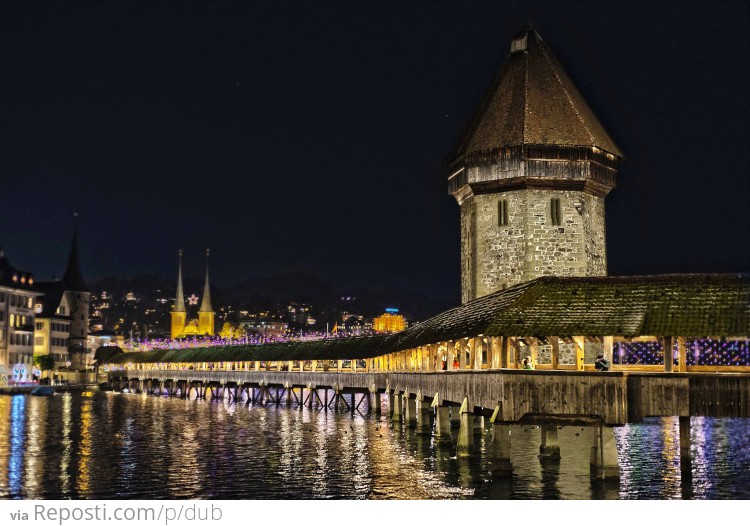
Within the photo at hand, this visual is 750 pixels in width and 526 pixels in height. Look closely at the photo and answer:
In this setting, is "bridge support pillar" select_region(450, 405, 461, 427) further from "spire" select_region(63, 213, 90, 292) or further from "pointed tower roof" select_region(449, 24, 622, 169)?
"spire" select_region(63, 213, 90, 292)

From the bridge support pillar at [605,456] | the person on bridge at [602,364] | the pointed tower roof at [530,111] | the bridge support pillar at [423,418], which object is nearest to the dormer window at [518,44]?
the pointed tower roof at [530,111]

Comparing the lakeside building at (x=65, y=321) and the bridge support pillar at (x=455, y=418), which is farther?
the lakeside building at (x=65, y=321)

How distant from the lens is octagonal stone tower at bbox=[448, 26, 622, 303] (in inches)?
1895

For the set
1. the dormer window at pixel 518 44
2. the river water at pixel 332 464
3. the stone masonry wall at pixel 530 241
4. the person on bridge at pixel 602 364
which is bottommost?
the river water at pixel 332 464

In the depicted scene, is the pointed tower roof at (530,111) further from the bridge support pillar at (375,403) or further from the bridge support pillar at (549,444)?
the bridge support pillar at (375,403)

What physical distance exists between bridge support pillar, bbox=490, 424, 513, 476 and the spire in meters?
133

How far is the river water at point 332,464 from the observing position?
2850 centimetres

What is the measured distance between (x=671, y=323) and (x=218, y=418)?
4199 centimetres

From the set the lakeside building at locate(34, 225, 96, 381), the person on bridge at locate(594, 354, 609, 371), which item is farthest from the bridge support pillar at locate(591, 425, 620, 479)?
the lakeside building at locate(34, 225, 96, 381)

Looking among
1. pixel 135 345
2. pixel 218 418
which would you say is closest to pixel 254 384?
pixel 218 418

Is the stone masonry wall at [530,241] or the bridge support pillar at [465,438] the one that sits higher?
the stone masonry wall at [530,241]

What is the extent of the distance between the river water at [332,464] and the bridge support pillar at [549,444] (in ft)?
1.78

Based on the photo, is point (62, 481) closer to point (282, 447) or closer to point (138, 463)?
point (138, 463)

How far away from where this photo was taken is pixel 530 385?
27219mm
